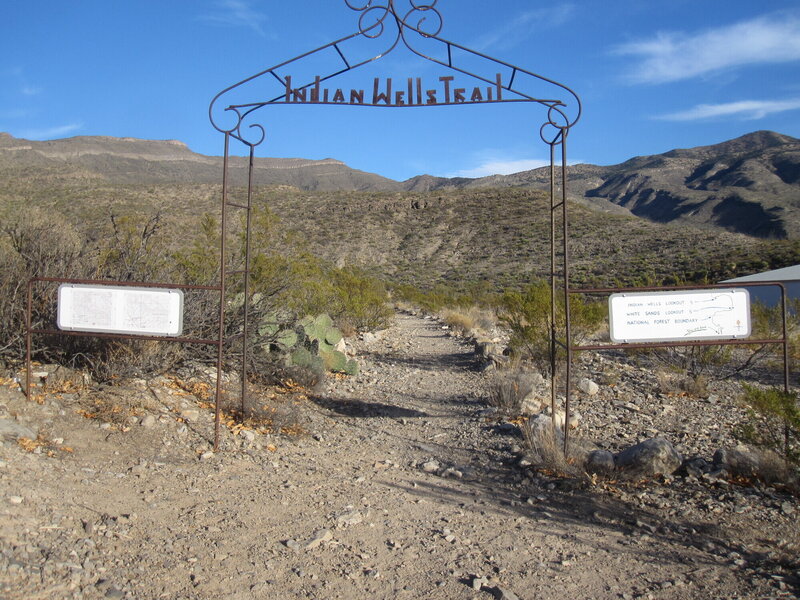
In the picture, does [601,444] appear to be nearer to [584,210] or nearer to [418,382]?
[418,382]

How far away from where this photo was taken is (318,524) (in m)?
4.08

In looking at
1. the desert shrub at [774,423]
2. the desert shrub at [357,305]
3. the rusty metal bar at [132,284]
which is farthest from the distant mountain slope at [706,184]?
the rusty metal bar at [132,284]

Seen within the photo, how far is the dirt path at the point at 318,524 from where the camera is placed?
3281mm

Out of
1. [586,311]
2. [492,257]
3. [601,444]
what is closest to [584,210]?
[492,257]

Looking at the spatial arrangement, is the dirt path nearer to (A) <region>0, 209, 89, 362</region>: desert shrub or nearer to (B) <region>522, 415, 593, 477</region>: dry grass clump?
(B) <region>522, 415, 593, 477</region>: dry grass clump

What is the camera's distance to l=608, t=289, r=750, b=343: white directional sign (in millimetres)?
5281

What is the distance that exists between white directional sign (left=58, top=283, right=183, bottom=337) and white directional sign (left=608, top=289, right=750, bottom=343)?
3.85 meters

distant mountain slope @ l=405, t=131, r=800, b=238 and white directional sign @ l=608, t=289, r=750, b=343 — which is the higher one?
distant mountain slope @ l=405, t=131, r=800, b=238

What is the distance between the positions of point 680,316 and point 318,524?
3441 mm

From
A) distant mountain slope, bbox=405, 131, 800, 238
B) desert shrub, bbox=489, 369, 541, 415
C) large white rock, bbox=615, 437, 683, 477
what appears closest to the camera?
large white rock, bbox=615, 437, 683, 477

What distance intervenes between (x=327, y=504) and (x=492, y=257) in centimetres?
3561

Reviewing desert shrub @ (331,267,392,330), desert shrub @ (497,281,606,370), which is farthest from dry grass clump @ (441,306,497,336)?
desert shrub @ (497,281,606,370)

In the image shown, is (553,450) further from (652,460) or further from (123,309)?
(123,309)

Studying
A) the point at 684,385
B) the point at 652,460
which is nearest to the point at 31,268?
the point at 652,460
